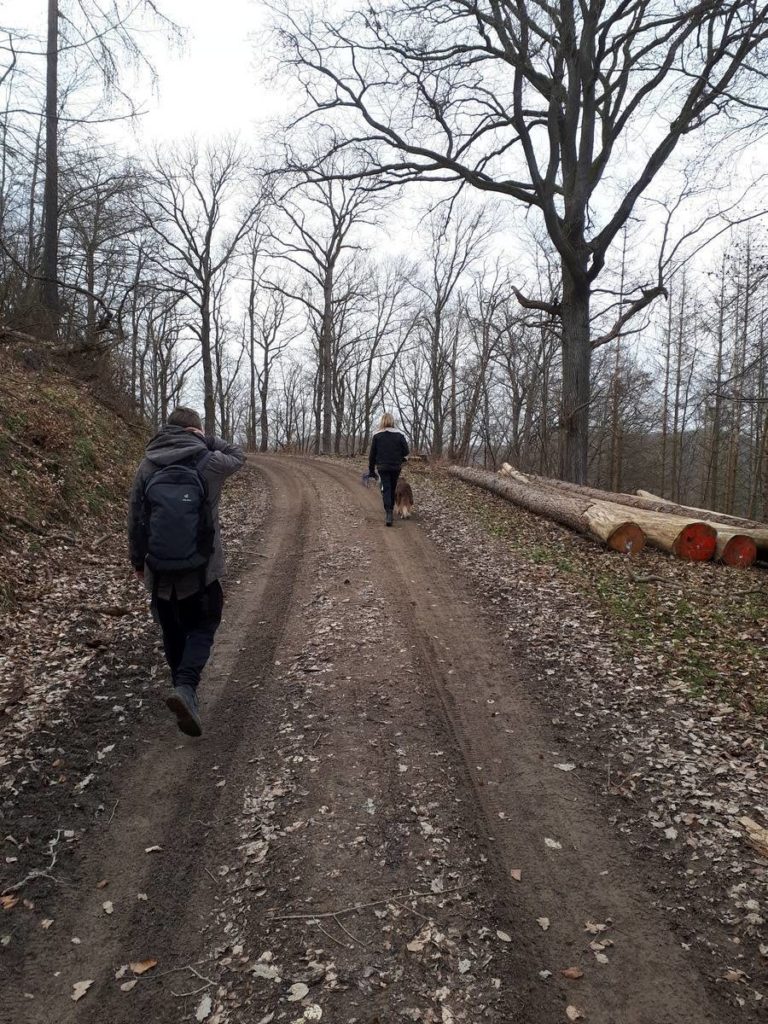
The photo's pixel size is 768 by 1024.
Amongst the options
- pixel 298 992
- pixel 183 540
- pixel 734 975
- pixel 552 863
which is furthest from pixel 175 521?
pixel 734 975

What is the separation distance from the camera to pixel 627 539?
351 inches

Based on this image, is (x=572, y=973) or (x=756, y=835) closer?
(x=572, y=973)

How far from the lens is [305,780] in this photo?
372 cm

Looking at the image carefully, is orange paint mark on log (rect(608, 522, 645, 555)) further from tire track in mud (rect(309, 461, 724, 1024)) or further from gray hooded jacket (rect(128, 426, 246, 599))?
gray hooded jacket (rect(128, 426, 246, 599))

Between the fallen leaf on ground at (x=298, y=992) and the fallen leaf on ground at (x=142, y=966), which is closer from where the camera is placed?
the fallen leaf on ground at (x=298, y=992)

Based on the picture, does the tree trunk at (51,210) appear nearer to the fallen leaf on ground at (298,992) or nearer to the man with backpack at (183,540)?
the man with backpack at (183,540)

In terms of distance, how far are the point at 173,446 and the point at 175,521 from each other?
0.62 meters

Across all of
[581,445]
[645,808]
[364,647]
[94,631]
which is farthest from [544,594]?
[581,445]

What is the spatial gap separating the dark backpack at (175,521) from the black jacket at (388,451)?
699 cm

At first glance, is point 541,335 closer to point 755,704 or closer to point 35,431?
point 35,431

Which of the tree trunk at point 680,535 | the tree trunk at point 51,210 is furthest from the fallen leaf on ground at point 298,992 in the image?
the tree trunk at point 51,210

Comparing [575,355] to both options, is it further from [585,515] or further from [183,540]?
[183,540]

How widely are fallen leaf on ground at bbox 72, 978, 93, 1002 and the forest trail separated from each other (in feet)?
0.06

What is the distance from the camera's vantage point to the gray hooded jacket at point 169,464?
408cm
